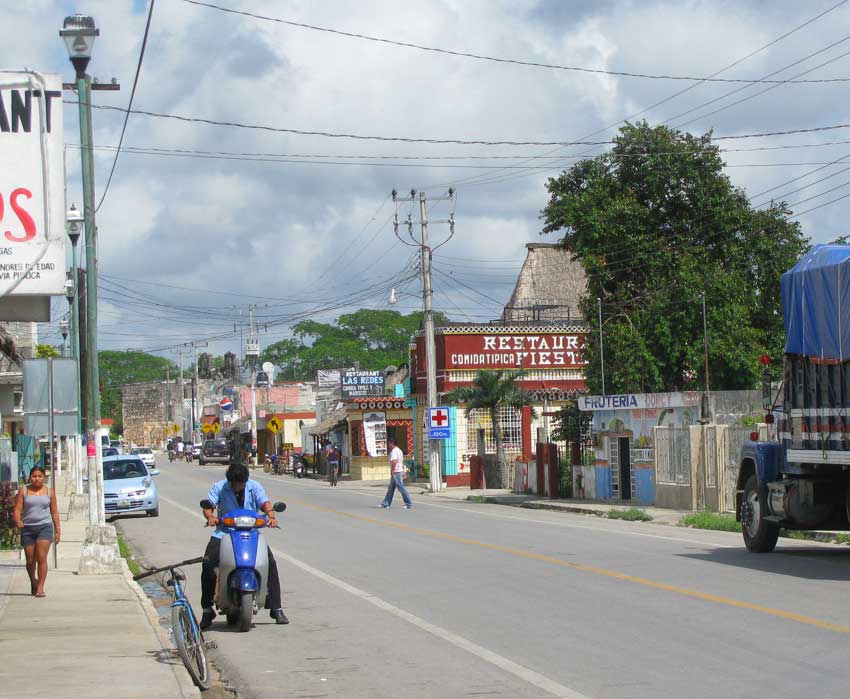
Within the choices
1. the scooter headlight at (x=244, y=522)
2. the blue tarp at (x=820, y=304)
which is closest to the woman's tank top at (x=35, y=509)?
the scooter headlight at (x=244, y=522)

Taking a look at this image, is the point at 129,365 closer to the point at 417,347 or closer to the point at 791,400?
the point at 417,347

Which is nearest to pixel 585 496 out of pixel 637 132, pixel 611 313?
pixel 611 313

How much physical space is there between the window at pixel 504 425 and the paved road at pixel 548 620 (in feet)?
95.9

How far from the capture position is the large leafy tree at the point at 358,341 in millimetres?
139250

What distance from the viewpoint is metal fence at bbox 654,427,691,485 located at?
97.1 feet

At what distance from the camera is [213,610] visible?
1254cm

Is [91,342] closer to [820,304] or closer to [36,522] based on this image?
[36,522]

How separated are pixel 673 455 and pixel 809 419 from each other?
1341 cm

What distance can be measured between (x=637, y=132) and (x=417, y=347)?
1795cm

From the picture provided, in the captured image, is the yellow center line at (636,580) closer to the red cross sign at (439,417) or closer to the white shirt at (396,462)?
the white shirt at (396,462)

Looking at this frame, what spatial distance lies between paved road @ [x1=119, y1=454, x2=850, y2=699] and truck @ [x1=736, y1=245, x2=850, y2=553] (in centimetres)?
64

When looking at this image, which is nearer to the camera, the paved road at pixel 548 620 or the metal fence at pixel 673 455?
the paved road at pixel 548 620

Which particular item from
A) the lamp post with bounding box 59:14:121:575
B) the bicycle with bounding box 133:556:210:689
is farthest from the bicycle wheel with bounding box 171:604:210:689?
the lamp post with bounding box 59:14:121:575

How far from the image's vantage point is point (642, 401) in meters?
32.6
